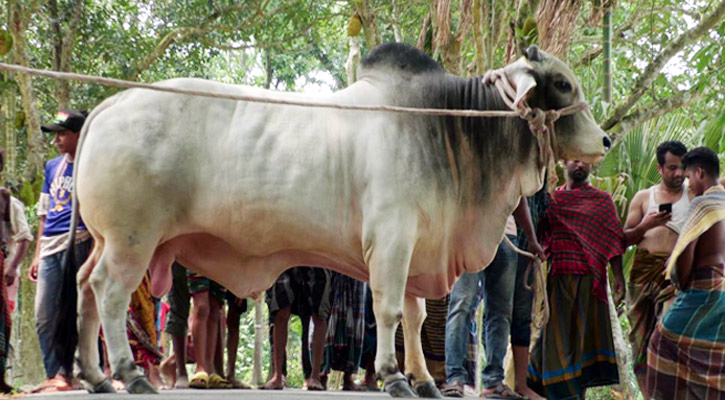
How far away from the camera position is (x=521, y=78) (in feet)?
22.6

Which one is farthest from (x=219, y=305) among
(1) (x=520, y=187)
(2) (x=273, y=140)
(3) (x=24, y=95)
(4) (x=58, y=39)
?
(4) (x=58, y=39)

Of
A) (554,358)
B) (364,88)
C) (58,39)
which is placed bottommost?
(554,358)

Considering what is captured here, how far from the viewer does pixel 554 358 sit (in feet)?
25.7

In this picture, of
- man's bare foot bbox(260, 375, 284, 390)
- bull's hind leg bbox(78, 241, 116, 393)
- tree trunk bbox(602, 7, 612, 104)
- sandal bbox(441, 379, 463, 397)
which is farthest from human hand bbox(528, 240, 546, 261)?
tree trunk bbox(602, 7, 612, 104)

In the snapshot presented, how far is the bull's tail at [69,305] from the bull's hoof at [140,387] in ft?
1.93

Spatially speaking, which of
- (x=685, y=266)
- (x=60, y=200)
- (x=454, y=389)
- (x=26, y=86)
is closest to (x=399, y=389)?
(x=454, y=389)

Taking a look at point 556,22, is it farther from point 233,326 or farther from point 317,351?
point 233,326

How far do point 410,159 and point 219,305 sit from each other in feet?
7.99

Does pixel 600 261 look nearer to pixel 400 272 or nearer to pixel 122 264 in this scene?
pixel 400 272

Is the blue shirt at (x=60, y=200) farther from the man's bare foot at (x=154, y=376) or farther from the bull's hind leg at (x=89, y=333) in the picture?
the man's bare foot at (x=154, y=376)

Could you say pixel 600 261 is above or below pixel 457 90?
below

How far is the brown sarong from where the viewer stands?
8.21 meters

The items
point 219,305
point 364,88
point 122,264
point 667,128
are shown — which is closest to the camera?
point 122,264

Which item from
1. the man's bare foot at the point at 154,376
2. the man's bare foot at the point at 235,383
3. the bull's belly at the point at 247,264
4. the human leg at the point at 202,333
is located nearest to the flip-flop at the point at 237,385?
the man's bare foot at the point at 235,383
